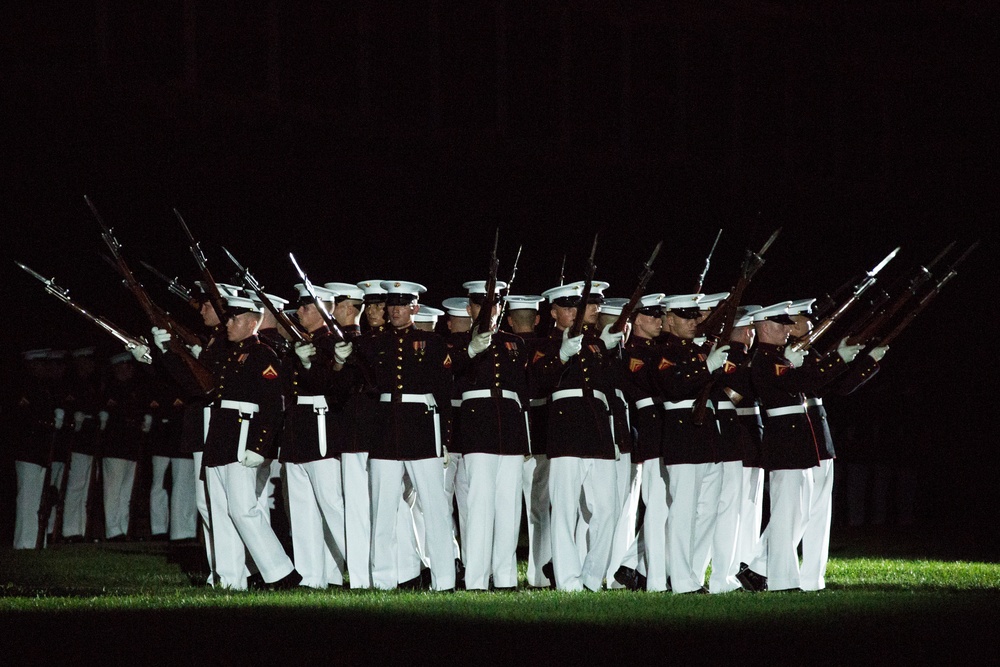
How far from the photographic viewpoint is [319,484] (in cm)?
999

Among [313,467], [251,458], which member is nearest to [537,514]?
[313,467]

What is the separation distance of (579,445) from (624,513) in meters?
1.03

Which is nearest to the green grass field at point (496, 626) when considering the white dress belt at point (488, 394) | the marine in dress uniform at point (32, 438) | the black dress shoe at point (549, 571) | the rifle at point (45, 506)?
the black dress shoe at point (549, 571)

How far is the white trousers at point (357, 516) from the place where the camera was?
32.4 feet

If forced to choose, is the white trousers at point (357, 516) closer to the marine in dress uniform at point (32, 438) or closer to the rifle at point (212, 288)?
the rifle at point (212, 288)

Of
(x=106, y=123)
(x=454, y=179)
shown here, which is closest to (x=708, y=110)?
(x=454, y=179)

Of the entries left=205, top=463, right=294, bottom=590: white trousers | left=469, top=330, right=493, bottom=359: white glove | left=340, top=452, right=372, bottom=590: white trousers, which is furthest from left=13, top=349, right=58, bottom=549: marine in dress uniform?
left=469, top=330, right=493, bottom=359: white glove

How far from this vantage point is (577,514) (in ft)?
31.7

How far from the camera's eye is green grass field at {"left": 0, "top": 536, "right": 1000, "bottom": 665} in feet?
20.8

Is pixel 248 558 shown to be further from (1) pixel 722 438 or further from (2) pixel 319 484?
(1) pixel 722 438

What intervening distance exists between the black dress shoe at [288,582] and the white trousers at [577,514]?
74.2 inches

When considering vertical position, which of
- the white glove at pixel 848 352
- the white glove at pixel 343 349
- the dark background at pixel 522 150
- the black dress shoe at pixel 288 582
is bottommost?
the black dress shoe at pixel 288 582

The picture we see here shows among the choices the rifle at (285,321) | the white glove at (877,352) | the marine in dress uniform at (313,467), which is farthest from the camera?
the white glove at (877,352)

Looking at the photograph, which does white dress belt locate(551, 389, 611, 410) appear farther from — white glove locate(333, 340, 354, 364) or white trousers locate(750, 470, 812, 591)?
white glove locate(333, 340, 354, 364)
